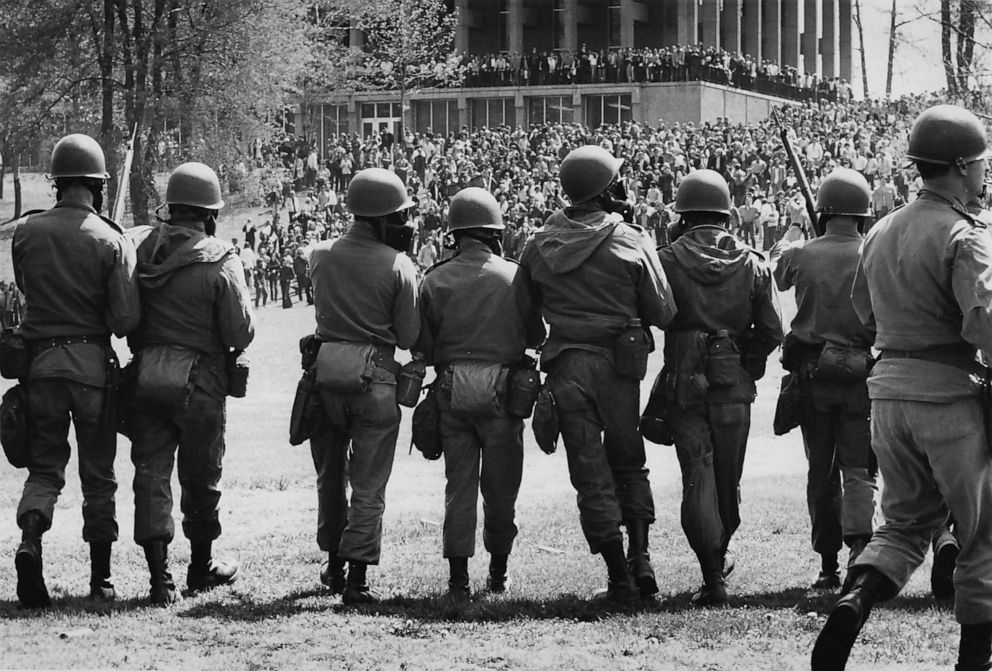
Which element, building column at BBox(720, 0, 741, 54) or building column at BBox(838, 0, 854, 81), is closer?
building column at BBox(720, 0, 741, 54)

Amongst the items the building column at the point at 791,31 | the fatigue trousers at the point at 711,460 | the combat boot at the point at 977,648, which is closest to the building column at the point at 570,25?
the building column at the point at 791,31

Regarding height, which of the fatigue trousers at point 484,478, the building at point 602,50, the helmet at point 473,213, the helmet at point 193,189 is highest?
the building at point 602,50

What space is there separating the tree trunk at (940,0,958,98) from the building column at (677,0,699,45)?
1522 inches

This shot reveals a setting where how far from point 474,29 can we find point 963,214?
→ 2397 inches

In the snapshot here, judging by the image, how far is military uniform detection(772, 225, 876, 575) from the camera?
285 inches

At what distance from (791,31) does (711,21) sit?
9602mm

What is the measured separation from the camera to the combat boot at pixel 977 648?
527 cm

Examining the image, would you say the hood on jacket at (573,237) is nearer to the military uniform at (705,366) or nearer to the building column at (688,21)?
the military uniform at (705,366)

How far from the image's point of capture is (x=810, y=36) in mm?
72062

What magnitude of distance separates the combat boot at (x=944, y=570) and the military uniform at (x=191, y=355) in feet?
→ 11.6

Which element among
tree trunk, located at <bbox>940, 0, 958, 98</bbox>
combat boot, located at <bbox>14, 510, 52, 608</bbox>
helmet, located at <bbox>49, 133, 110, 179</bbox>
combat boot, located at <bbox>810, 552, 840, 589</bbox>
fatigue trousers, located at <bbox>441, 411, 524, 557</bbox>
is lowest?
combat boot, located at <bbox>810, 552, 840, 589</bbox>

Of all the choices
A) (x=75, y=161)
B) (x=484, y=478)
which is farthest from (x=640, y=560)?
(x=75, y=161)

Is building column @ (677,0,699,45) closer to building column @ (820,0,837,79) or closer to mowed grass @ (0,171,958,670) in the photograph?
building column @ (820,0,837,79)

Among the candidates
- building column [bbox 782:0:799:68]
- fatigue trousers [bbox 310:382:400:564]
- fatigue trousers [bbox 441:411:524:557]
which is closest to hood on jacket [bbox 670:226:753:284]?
fatigue trousers [bbox 441:411:524:557]
